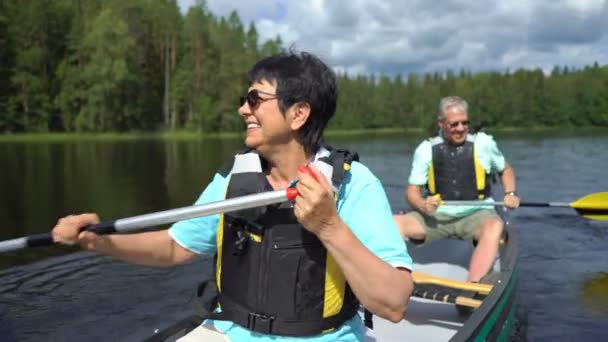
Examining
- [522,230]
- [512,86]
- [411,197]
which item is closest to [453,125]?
[411,197]

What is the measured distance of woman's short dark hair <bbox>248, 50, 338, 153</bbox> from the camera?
6.75 ft

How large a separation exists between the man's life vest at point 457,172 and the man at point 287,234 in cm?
371

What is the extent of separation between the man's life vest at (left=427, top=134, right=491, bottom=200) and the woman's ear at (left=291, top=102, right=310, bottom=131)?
12.5 feet

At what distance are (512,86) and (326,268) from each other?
94470 millimetres

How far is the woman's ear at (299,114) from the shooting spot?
81.9 inches

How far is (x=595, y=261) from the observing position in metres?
7.66

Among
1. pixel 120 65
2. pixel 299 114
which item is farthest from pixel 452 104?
pixel 120 65

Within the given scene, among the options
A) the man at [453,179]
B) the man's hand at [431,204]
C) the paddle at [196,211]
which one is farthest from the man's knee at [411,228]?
the paddle at [196,211]

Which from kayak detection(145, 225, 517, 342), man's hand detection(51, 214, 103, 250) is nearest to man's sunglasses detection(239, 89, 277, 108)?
man's hand detection(51, 214, 103, 250)

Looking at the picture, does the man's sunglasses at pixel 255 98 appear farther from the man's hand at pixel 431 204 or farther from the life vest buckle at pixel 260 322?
the man's hand at pixel 431 204

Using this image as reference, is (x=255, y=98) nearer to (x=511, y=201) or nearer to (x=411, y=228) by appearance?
(x=411, y=228)

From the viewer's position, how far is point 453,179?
19.0ft

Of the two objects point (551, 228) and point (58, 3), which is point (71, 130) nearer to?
point (58, 3)

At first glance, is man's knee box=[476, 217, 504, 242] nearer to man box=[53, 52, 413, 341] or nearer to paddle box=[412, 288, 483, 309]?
paddle box=[412, 288, 483, 309]
